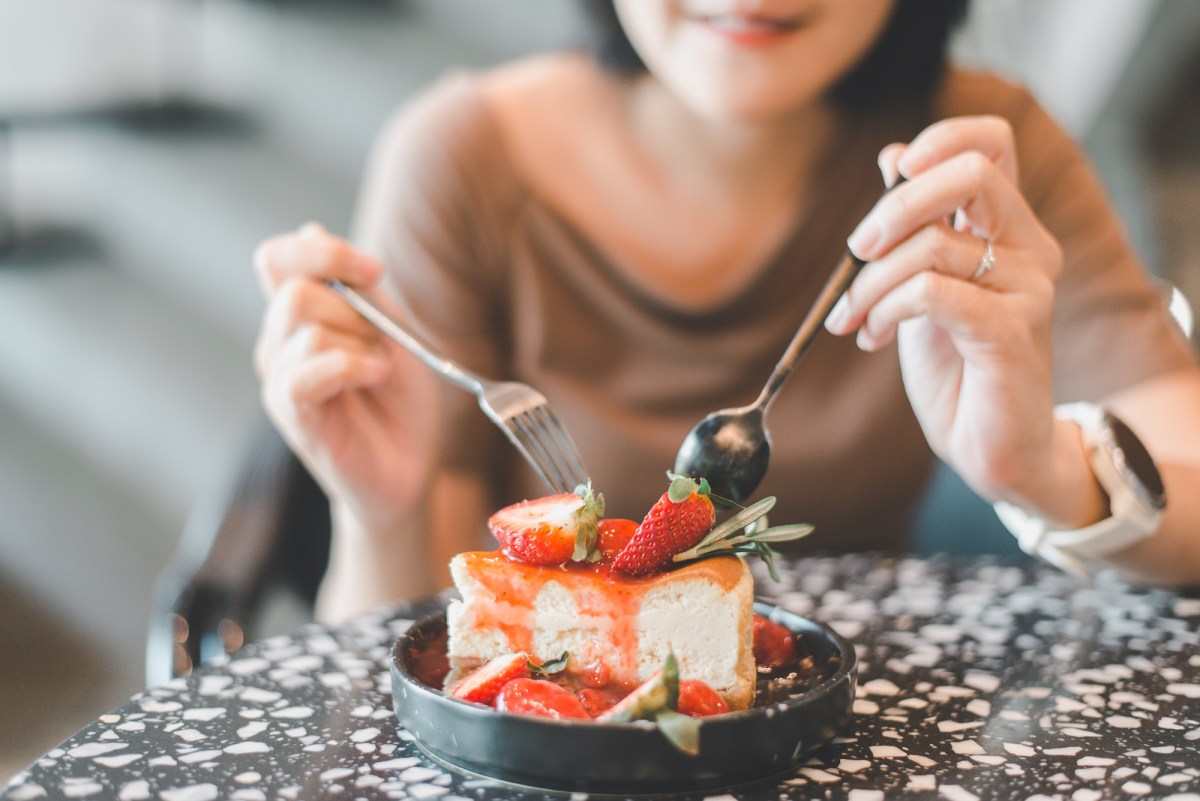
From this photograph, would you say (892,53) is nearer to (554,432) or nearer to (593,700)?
(554,432)

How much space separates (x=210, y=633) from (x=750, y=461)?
2.08ft

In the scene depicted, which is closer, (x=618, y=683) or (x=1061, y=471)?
(x=618, y=683)

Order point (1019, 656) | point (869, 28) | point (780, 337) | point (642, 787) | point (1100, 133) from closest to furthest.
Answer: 1. point (642, 787)
2. point (1019, 656)
3. point (869, 28)
4. point (780, 337)
5. point (1100, 133)

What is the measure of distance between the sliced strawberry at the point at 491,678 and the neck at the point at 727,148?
1024 mm

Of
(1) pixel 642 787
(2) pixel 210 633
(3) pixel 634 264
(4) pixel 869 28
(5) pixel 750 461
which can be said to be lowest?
(2) pixel 210 633

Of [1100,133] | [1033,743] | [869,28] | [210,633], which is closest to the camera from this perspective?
[1033,743]

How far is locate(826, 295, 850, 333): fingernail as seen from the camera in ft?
3.55

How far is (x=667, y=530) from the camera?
0.80 meters

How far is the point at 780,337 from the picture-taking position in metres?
1.64

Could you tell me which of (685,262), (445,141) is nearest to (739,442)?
(685,262)

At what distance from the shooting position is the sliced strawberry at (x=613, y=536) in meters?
0.84

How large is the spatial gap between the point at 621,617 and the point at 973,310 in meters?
0.45

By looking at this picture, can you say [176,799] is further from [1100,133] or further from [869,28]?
[1100,133]

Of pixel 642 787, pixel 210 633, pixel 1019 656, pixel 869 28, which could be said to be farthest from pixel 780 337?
pixel 642 787
